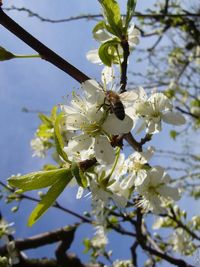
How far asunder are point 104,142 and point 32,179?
0.71 feet

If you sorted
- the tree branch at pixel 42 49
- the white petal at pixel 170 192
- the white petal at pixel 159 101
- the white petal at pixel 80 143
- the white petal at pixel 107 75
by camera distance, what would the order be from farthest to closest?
the white petal at pixel 170 192 < the white petal at pixel 159 101 < the white petal at pixel 107 75 < the white petal at pixel 80 143 < the tree branch at pixel 42 49

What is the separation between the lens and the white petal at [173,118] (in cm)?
147

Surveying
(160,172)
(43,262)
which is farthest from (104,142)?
(43,262)

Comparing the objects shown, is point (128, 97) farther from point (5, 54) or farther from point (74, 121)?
point (5, 54)

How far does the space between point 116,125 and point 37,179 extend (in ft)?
0.80

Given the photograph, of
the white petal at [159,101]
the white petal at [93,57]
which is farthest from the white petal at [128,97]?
the white petal at [93,57]

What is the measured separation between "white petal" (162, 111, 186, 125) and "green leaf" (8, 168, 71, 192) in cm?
54

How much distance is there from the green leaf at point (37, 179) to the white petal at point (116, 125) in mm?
162

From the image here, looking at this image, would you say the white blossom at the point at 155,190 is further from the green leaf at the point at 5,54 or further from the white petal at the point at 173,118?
the green leaf at the point at 5,54

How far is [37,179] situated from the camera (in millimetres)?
1047

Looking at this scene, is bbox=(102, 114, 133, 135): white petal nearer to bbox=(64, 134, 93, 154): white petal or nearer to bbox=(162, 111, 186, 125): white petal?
bbox=(64, 134, 93, 154): white petal

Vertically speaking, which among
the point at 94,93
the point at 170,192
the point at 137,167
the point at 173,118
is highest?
the point at 94,93

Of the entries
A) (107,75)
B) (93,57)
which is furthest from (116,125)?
(93,57)

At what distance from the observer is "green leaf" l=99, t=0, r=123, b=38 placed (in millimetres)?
1206
